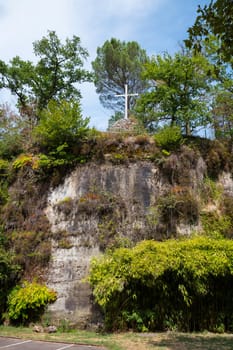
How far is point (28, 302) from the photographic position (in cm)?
883

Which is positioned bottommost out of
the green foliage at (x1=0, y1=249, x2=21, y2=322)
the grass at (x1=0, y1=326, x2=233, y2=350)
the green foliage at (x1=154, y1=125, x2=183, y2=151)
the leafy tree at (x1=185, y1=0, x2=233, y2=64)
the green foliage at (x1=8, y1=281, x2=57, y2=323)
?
the grass at (x1=0, y1=326, x2=233, y2=350)

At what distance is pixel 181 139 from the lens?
12.2 metres

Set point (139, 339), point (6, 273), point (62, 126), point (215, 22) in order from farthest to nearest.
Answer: point (62, 126) < point (6, 273) < point (139, 339) < point (215, 22)

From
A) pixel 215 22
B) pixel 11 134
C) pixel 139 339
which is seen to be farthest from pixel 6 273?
pixel 215 22

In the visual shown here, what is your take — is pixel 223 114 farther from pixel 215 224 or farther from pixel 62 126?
pixel 62 126

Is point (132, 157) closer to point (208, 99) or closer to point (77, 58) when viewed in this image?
point (208, 99)

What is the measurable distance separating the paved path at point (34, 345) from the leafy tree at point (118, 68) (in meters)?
15.5

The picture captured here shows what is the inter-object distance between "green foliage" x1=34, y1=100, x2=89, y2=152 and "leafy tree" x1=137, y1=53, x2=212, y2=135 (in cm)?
354

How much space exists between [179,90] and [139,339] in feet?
32.3

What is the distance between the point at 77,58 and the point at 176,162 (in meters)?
9.50

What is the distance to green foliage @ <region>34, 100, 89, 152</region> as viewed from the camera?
37.7ft

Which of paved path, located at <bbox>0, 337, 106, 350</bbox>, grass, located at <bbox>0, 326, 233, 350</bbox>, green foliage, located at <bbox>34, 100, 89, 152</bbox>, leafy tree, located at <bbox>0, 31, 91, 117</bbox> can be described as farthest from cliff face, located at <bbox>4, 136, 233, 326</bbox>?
leafy tree, located at <bbox>0, 31, 91, 117</bbox>

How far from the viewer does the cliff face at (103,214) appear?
9500mm

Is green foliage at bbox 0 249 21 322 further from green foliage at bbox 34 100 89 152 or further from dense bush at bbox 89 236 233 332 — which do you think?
green foliage at bbox 34 100 89 152
